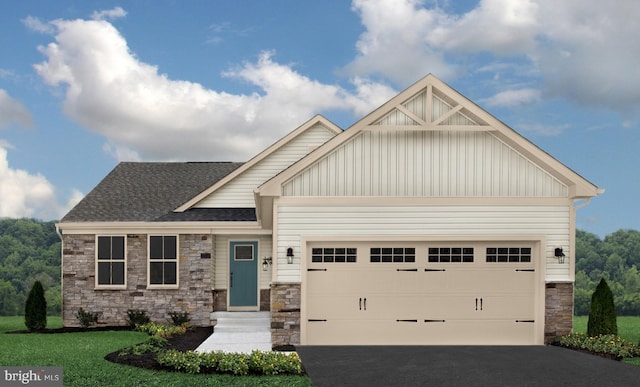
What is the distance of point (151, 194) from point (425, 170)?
10.9 m

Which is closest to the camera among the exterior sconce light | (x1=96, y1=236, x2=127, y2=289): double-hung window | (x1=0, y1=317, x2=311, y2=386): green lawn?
(x1=0, y1=317, x2=311, y2=386): green lawn

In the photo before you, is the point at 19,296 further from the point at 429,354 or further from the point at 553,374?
the point at 553,374

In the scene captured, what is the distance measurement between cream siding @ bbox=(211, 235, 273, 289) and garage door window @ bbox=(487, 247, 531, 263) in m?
7.64

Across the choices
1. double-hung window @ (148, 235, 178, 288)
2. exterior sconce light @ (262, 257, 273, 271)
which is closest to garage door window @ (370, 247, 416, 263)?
exterior sconce light @ (262, 257, 273, 271)

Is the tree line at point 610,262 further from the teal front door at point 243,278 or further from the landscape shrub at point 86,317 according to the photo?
the landscape shrub at point 86,317

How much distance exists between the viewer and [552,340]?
46.4ft

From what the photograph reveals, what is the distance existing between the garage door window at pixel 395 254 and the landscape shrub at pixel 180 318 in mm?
7205

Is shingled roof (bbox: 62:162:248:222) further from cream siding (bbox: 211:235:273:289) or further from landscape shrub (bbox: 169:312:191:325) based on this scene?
landscape shrub (bbox: 169:312:191:325)

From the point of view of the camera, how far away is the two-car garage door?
14.0 metres

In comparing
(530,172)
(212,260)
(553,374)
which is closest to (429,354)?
(553,374)

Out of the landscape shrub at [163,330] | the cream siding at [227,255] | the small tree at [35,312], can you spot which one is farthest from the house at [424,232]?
the small tree at [35,312]

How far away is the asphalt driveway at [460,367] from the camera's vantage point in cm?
1020

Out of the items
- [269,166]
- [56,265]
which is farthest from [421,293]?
[56,265]

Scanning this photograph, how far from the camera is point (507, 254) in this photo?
46.8 feet
